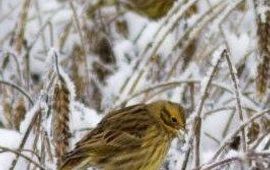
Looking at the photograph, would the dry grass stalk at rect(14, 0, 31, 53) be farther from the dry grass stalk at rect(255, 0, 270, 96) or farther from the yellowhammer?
the dry grass stalk at rect(255, 0, 270, 96)

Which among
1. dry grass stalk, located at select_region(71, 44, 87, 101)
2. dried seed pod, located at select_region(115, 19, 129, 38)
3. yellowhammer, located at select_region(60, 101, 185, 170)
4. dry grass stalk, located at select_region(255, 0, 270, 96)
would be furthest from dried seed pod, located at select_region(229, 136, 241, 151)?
dried seed pod, located at select_region(115, 19, 129, 38)

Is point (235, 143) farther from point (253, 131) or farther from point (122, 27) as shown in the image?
point (122, 27)

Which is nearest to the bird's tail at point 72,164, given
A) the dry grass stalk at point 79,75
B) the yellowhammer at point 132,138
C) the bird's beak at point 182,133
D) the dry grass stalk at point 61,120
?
the yellowhammer at point 132,138

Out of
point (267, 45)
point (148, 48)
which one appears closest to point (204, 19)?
point (148, 48)

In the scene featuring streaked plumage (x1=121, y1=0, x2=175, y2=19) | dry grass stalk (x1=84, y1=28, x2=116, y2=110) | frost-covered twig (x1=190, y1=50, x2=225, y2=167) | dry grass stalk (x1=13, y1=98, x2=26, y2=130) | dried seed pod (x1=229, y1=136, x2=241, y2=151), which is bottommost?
dried seed pod (x1=229, y1=136, x2=241, y2=151)

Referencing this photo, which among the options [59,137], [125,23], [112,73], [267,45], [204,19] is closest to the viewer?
[59,137]

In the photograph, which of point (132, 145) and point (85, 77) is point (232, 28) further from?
point (132, 145)
